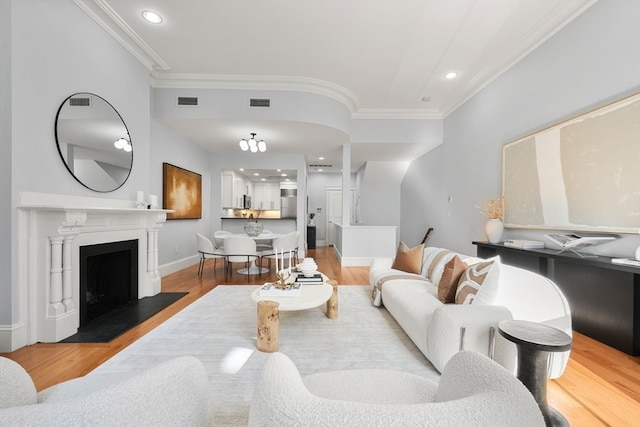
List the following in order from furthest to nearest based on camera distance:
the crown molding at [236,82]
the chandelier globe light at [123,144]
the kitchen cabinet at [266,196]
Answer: the kitchen cabinet at [266,196], the crown molding at [236,82], the chandelier globe light at [123,144]

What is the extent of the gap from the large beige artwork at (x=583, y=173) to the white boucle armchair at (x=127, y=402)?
3261 mm

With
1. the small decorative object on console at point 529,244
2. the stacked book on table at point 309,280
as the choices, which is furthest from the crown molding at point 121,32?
the small decorative object on console at point 529,244

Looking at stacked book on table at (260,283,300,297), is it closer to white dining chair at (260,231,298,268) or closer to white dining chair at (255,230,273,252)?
white dining chair at (260,231,298,268)

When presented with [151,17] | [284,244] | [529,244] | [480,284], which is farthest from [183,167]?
[529,244]

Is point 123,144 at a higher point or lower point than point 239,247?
higher

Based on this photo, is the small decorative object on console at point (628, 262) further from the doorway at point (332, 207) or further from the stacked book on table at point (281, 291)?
the doorway at point (332, 207)

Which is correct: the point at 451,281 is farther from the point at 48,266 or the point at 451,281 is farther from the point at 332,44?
the point at 48,266

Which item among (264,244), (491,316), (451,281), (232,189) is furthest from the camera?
(232,189)

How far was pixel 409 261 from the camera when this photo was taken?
3.38 m

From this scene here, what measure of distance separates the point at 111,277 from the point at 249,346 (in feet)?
7.37

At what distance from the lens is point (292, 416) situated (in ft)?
1.78

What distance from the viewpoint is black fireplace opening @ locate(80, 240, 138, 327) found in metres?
2.98

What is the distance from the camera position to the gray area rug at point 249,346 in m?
1.81

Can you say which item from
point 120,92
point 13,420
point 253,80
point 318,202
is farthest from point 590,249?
point 318,202
